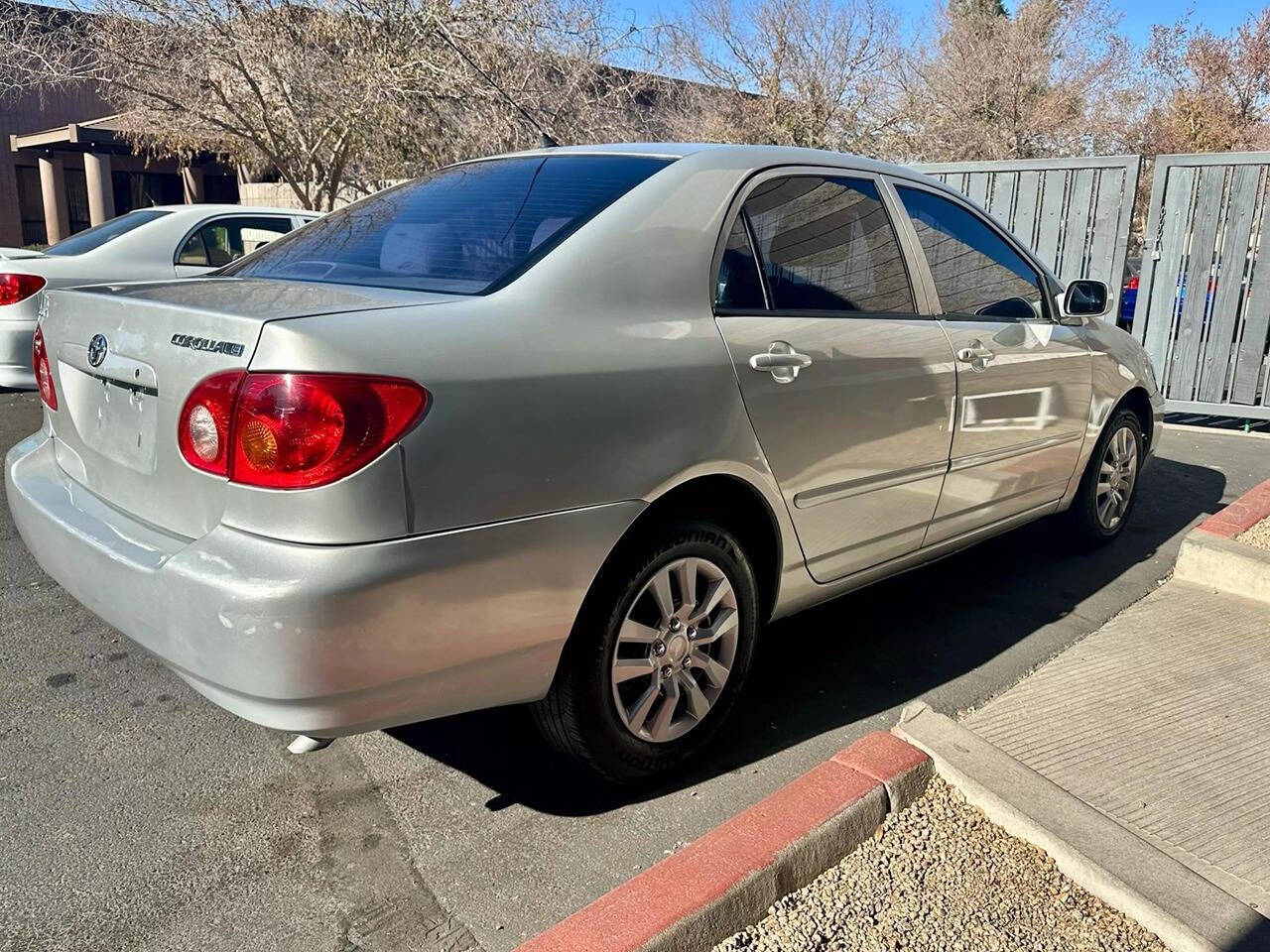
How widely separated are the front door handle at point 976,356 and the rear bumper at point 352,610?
64.6 inches

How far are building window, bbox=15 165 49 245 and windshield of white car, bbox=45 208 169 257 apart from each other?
23134 mm

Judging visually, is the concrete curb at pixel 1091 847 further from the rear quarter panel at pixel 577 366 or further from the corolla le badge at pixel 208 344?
the corolla le badge at pixel 208 344

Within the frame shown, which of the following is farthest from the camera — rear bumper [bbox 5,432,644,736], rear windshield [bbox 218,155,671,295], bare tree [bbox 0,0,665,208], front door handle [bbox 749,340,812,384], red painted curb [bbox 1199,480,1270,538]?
bare tree [bbox 0,0,665,208]

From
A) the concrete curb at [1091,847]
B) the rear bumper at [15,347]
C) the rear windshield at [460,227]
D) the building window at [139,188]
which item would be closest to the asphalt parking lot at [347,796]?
the concrete curb at [1091,847]

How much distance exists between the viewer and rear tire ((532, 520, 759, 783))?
2479 millimetres

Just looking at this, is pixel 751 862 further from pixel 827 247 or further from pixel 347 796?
pixel 827 247

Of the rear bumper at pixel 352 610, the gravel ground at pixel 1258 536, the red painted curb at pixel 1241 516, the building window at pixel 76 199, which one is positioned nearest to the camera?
the rear bumper at pixel 352 610

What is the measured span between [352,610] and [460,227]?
128 cm

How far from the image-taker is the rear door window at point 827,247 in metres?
2.99

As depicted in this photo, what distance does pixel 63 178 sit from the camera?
86.4 ft

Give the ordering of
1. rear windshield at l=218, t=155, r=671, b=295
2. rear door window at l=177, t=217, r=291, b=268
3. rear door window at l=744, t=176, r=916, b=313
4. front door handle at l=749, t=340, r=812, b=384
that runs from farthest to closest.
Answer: rear door window at l=177, t=217, r=291, b=268 → rear door window at l=744, t=176, r=916, b=313 → front door handle at l=749, t=340, r=812, b=384 → rear windshield at l=218, t=155, r=671, b=295

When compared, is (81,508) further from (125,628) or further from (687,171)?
(687,171)

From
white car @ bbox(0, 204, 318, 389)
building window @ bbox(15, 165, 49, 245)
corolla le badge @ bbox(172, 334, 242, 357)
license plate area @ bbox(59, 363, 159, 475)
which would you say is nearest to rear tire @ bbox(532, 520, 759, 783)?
corolla le badge @ bbox(172, 334, 242, 357)

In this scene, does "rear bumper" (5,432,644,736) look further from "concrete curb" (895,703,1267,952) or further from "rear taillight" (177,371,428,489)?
"concrete curb" (895,703,1267,952)
